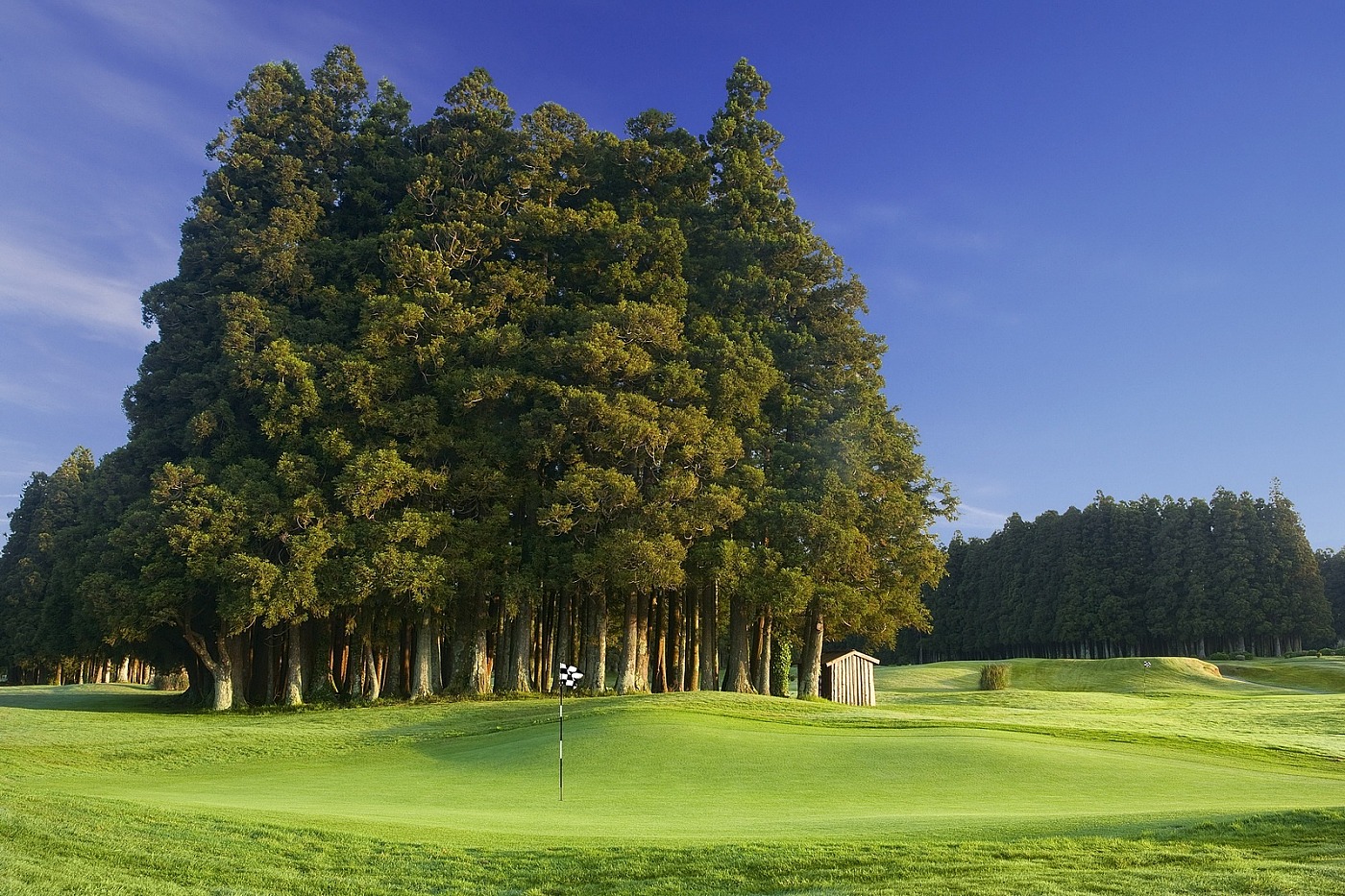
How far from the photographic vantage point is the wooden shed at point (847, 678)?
150 feet

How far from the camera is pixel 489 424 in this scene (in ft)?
133

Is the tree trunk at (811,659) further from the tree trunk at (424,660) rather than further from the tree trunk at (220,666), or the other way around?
the tree trunk at (220,666)

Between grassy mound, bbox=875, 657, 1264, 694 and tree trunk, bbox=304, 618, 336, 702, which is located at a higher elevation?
tree trunk, bbox=304, 618, 336, 702

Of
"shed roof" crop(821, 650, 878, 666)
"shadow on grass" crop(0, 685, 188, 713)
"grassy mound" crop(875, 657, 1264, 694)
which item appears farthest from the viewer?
"grassy mound" crop(875, 657, 1264, 694)

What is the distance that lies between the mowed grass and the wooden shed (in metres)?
8.25

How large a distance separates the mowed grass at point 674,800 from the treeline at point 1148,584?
158 feet

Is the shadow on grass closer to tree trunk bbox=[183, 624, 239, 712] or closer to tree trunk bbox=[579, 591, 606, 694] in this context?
tree trunk bbox=[183, 624, 239, 712]

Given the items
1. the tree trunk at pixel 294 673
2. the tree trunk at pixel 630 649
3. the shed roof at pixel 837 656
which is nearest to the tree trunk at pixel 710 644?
the tree trunk at pixel 630 649

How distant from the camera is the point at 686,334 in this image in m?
42.8

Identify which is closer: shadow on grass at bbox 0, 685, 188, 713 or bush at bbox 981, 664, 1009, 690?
shadow on grass at bbox 0, 685, 188, 713

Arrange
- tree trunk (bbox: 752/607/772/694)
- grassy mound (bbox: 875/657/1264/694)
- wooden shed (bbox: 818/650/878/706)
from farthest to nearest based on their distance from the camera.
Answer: grassy mound (bbox: 875/657/1264/694), wooden shed (bbox: 818/650/878/706), tree trunk (bbox: 752/607/772/694)

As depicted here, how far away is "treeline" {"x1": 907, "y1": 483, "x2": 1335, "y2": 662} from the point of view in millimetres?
79500

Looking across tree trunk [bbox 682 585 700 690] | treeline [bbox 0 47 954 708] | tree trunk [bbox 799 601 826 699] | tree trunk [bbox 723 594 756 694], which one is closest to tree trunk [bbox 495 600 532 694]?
treeline [bbox 0 47 954 708]

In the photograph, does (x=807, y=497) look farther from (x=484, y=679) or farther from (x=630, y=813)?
(x=630, y=813)
